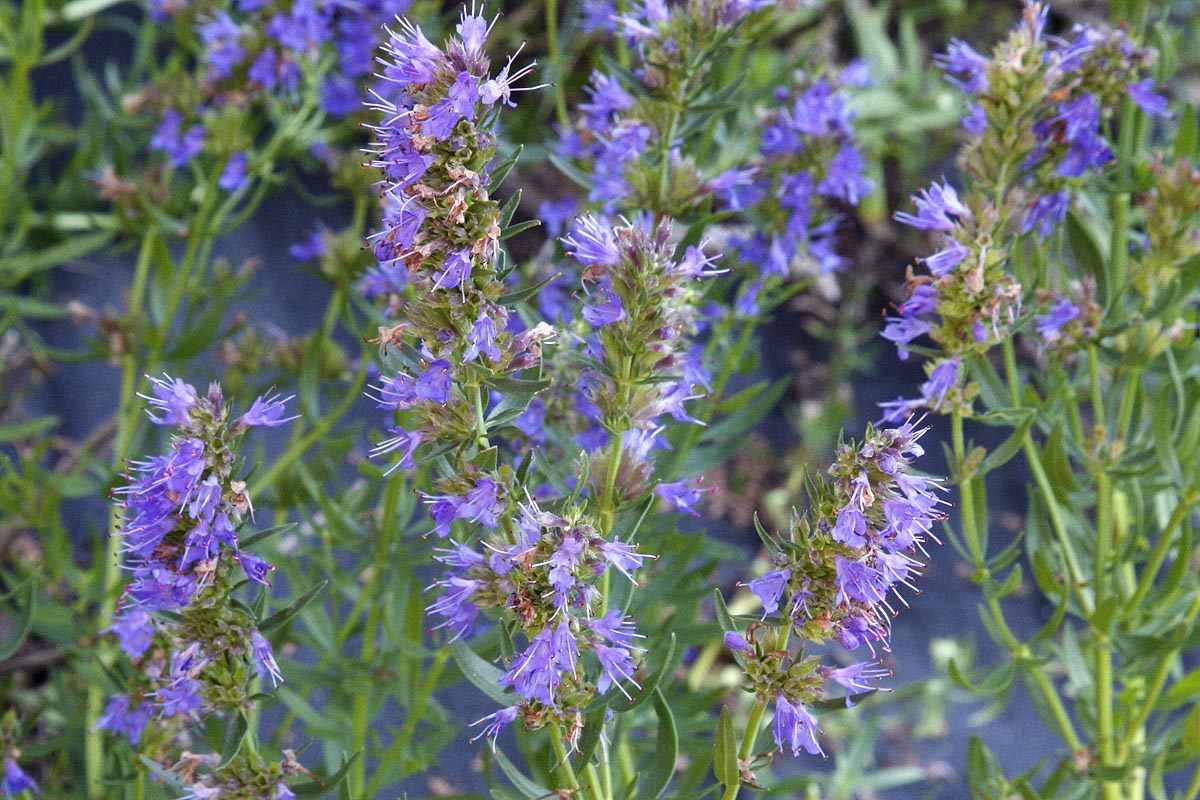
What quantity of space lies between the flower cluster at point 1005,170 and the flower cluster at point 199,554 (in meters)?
0.54

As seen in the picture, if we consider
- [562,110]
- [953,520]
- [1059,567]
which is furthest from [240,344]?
[953,520]

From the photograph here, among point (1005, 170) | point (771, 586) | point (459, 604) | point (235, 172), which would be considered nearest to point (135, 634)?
point (459, 604)

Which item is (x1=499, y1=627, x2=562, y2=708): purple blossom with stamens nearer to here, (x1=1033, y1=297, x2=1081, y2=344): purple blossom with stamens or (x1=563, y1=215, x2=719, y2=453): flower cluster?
(x1=563, y1=215, x2=719, y2=453): flower cluster

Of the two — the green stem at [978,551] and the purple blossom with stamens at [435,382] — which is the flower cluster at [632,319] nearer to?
the purple blossom with stamens at [435,382]

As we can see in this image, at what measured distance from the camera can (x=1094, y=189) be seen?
1396mm

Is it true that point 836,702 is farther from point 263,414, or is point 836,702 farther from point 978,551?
point 263,414

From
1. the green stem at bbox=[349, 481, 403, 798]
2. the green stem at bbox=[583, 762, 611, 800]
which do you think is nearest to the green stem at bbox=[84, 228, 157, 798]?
the green stem at bbox=[349, 481, 403, 798]

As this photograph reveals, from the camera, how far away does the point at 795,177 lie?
140 cm

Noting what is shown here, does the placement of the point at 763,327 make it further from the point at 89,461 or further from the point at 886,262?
the point at 89,461

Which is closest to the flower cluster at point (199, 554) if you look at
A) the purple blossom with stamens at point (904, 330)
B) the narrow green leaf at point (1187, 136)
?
the purple blossom with stamens at point (904, 330)

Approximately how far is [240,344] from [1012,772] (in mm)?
1609

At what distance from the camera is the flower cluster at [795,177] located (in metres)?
1.39

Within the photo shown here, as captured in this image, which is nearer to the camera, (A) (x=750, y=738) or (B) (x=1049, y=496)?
(A) (x=750, y=738)

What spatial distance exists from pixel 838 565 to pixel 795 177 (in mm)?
704
